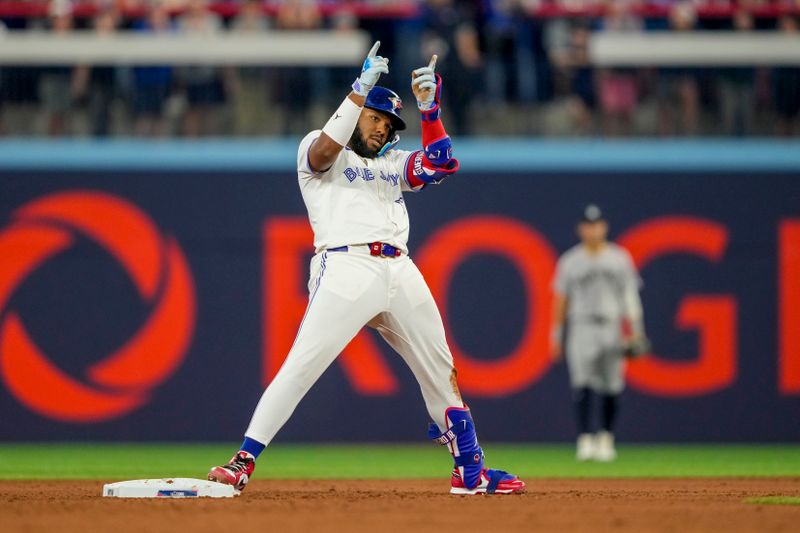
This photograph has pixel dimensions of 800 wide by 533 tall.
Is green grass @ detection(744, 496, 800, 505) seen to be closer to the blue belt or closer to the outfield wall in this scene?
the blue belt

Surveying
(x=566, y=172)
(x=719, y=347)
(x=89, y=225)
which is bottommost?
(x=719, y=347)

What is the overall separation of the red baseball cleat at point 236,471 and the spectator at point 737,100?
29.5 ft

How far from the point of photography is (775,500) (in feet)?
26.2

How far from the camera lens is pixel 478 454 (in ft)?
26.2

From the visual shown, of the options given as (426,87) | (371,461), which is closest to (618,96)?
(371,461)

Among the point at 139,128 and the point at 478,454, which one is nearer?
the point at 478,454

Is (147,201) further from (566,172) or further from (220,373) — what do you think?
(566,172)

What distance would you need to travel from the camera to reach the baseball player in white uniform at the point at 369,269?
24.7 feet

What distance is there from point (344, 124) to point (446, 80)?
7482mm

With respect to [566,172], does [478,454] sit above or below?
below

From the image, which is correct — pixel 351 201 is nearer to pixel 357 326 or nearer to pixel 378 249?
pixel 378 249

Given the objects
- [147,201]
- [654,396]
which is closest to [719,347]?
[654,396]

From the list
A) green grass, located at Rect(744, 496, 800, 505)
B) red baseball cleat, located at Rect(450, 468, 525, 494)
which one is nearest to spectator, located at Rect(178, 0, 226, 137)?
red baseball cleat, located at Rect(450, 468, 525, 494)

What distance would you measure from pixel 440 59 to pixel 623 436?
15.6 ft
